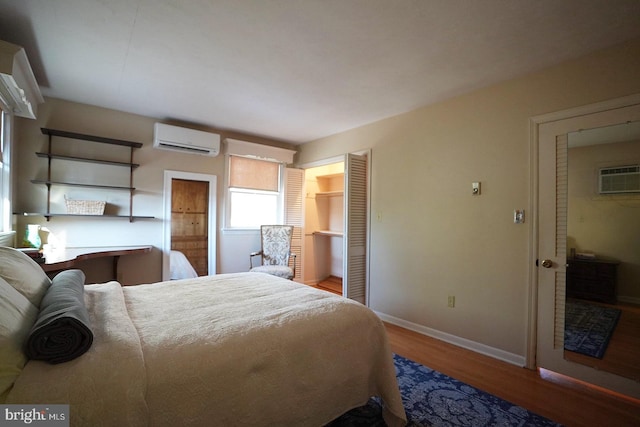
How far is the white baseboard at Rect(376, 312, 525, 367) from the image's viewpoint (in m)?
2.53

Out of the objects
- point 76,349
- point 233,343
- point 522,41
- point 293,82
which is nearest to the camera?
point 76,349

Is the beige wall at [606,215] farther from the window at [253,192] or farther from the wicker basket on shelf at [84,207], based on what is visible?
the wicker basket on shelf at [84,207]

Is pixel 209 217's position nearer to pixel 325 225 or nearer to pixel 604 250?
pixel 325 225

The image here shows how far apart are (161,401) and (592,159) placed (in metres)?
3.12

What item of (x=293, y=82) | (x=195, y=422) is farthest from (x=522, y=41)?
(x=195, y=422)

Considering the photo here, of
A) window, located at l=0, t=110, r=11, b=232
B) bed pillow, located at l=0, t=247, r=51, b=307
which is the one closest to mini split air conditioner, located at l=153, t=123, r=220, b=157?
window, located at l=0, t=110, r=11, b=232

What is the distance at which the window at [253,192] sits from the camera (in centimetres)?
445

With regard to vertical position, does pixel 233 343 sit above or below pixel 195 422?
above

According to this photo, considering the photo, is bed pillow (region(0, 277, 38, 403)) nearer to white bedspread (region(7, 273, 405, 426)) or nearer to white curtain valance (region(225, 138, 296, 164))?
white bedspread (region(7, 273, 405, 426))

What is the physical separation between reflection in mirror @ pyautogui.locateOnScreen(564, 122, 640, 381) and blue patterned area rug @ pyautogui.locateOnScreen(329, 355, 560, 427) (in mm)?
860

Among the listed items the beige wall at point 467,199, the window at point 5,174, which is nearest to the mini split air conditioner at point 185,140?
the window at point 5,174

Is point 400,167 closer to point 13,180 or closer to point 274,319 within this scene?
point 274,319

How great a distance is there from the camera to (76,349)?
1009mm

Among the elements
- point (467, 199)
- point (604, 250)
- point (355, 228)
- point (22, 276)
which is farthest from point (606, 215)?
point (22, 276)
